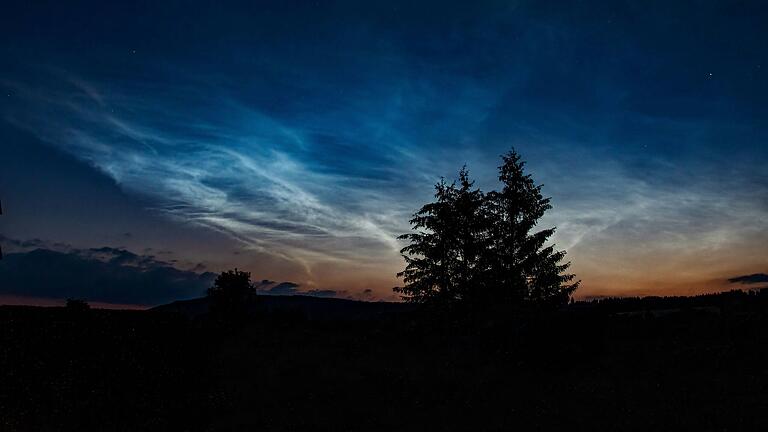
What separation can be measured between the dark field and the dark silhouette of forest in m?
0.06

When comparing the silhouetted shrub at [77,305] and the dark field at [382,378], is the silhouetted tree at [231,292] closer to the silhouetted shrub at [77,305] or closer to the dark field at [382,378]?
the dark field at [382,378]

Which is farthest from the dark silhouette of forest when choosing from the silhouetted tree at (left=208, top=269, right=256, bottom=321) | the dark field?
the silhouetted tree at (left=208, top=269, right=256, bottom=321)

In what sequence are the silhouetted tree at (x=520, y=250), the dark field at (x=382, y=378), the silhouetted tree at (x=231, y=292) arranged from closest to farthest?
the dark field at (x=382, y=378), the silhouetted tree at (x=520, y=250), the silhouetted tree at (x=231, y=292)

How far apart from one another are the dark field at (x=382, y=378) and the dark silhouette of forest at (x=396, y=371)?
0.06 m

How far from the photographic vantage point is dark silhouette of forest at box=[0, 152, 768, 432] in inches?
564

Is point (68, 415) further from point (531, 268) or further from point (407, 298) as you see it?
point (531, 268)

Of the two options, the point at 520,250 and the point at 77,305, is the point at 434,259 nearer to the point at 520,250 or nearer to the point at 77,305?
the point at 520,250

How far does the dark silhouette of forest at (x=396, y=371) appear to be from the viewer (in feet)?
47.0

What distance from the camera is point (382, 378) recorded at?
62.9ft

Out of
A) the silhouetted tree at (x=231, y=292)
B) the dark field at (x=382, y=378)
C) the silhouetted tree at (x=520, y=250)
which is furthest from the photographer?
the silhouetted tree at (x=231, y=292)

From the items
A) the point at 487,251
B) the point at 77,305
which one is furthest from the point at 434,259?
the point at 77,305

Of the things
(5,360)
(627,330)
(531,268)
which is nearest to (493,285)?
(531,268)

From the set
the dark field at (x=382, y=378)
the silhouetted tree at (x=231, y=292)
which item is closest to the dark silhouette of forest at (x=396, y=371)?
the dark field at (x=382, y=378)

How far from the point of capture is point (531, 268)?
128 ft
